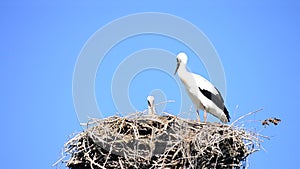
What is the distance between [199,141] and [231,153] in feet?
1.89

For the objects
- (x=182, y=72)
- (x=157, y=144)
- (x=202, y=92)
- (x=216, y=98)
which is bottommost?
(x=157, y=144)

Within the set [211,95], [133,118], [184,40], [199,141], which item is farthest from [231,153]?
[184,40]

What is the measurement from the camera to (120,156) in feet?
25.2

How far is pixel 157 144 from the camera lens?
778 centimetres

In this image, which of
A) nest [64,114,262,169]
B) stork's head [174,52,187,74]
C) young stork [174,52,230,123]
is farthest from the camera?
stork's head [174,52,187,74]

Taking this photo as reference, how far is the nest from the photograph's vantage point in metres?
7.58

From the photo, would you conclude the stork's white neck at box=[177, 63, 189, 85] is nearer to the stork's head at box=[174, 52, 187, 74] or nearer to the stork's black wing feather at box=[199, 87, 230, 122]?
the stork's head at box=[174, 52, 187, 74]

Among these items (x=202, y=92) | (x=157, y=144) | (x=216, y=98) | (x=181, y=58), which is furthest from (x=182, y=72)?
(x=157, y=144)

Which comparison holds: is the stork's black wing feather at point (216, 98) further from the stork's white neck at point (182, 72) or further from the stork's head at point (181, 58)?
the stork's head at point (181, 58)

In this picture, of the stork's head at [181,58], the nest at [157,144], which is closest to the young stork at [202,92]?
the stork's head at [181,58]

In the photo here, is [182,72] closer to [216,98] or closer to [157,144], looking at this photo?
[216,98]

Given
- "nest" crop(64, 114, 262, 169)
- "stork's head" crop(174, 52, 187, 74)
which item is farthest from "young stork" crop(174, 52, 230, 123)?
"nest" crop(64, 114, 262, 169)

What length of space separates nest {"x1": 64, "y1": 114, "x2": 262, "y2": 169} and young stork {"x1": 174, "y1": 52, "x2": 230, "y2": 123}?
196cm

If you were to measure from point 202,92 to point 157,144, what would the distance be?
2.59 meters
